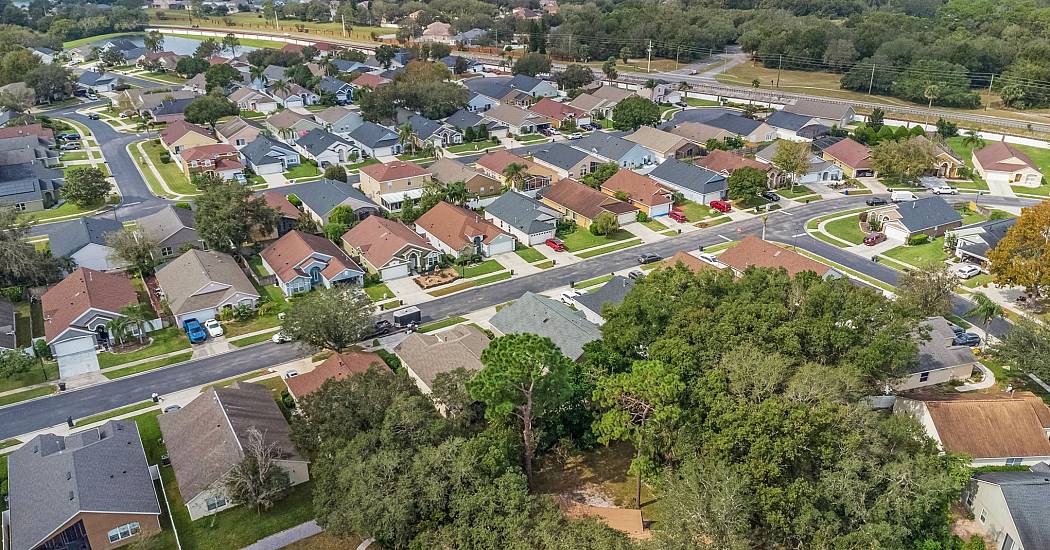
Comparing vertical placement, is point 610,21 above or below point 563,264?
above

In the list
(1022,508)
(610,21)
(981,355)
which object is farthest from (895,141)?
(610,21)

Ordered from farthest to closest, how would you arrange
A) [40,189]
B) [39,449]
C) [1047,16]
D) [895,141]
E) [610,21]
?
[610,21]
[1047,16]
[895,141]
[40,189]
[39,449]

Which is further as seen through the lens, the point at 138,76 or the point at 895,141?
the point at 138,76

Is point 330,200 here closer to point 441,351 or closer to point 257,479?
point 441,351

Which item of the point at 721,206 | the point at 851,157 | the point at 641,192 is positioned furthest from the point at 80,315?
the point at 851,157

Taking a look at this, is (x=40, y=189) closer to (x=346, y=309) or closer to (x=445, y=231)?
(x=445, y=231)

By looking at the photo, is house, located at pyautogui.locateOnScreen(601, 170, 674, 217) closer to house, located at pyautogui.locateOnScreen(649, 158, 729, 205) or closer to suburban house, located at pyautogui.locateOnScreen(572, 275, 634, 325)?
house, located at pyautogui.locateOnScreen(649, 158, 729, 205)

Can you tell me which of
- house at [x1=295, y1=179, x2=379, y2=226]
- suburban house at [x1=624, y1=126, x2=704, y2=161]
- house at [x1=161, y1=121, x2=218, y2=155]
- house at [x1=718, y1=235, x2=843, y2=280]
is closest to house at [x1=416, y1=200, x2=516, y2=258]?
house at [x1=295, y1=179, x2=379, y2=226]
